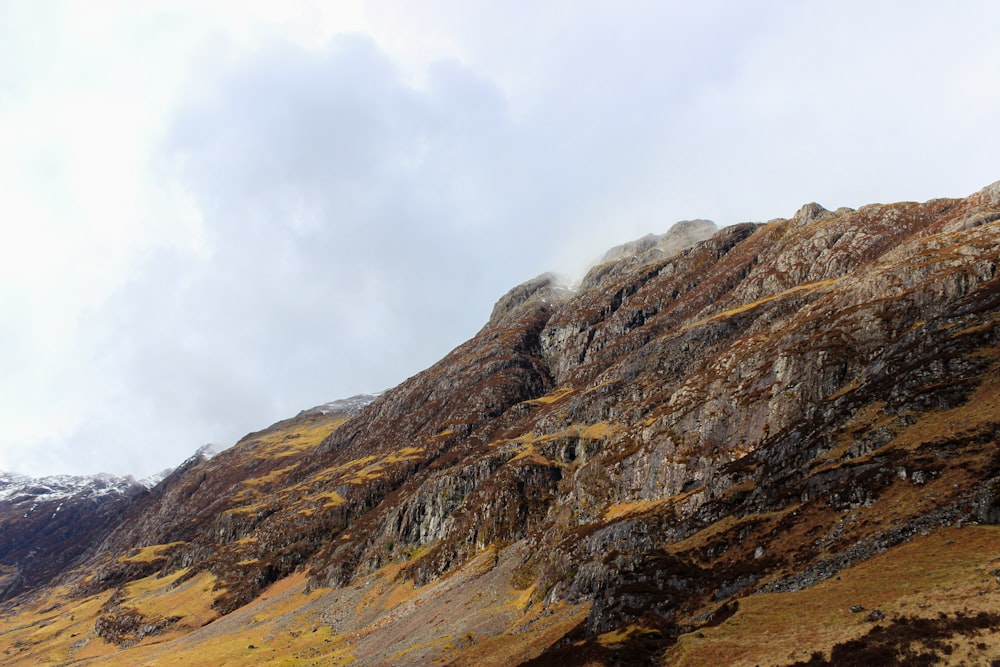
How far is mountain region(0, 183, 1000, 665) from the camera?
4381 centimetres

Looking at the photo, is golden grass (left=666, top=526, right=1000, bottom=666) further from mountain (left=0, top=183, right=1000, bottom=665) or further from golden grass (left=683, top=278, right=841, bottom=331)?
golden grass (left=683, top=278, right=841, bottom=331)

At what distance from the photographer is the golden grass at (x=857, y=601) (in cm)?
3528

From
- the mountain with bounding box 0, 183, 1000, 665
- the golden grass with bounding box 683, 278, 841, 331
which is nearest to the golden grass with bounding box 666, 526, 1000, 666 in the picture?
the mountain with bounding box 0, 183, 1000, 665

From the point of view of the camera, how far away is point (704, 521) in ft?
240

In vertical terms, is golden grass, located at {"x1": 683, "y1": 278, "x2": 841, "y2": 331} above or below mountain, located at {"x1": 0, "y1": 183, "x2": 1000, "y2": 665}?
above

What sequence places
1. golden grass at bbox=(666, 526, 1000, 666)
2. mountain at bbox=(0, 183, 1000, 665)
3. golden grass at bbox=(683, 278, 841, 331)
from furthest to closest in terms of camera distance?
1. golden grass at bbox=(683, 278, 841, 331)
2. mountain at bbox=(0, 183, 1000, 665)
3. golden grass at bbox=(666, 526, 1000, 666)

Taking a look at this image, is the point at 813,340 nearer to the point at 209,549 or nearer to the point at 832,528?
the point at 832,528

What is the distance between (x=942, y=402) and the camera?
63.0 m

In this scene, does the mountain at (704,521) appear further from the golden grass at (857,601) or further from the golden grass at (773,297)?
the golden grass at (773,297)

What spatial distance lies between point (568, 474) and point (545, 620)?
6136cm

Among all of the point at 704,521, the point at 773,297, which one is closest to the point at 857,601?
the point at 704,521

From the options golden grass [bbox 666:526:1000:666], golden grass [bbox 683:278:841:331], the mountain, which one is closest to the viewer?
golden grass [bbox 666:526:1000:666]

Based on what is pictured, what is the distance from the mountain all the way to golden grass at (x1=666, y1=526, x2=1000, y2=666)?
8.9 inches

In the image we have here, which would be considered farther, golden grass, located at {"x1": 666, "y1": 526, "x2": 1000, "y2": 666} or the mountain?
the mountain
